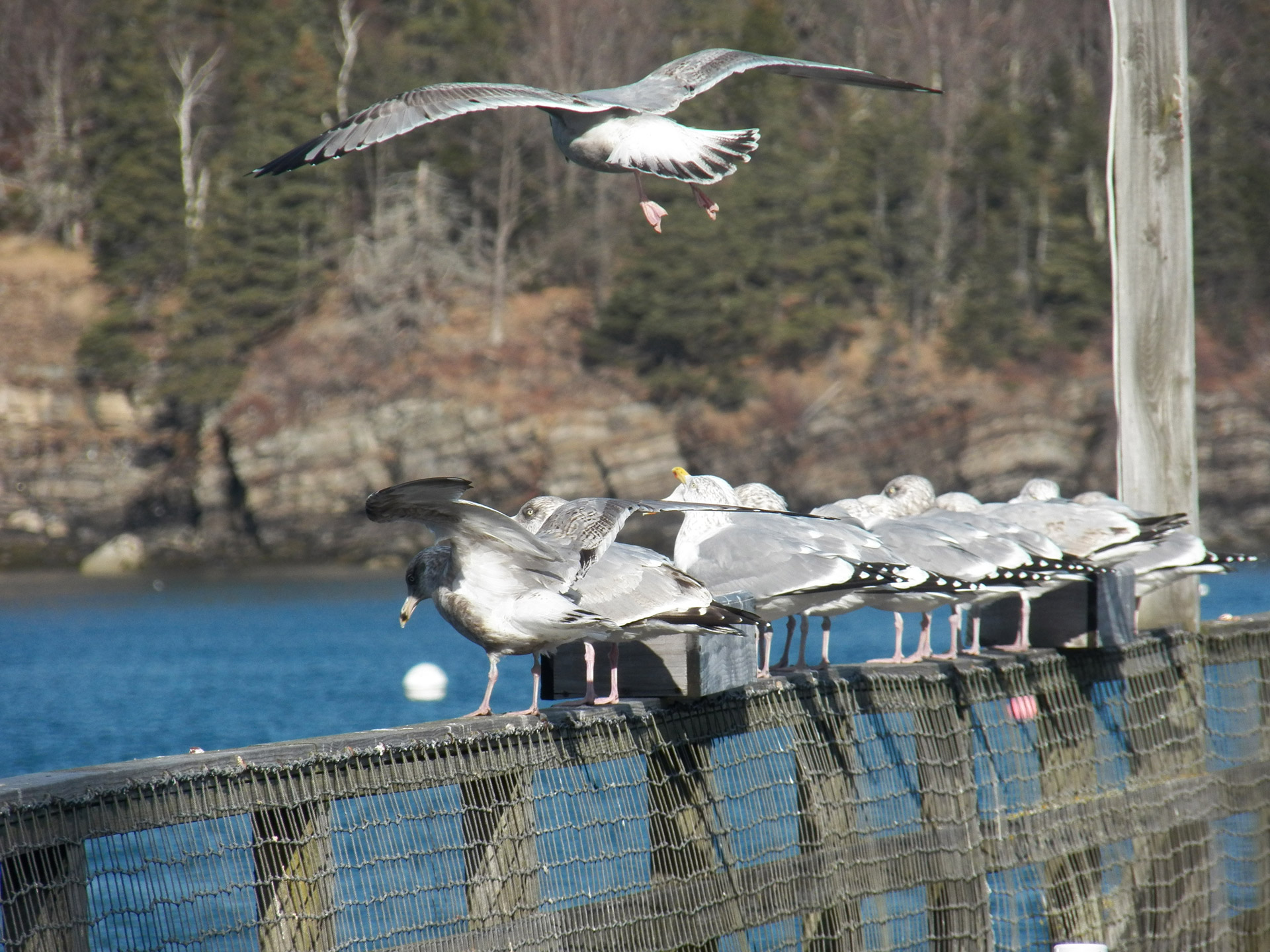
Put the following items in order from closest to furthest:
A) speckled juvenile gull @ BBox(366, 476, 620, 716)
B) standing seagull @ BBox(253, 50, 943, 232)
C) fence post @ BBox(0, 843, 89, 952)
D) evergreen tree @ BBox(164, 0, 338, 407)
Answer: fence post @ BBox(0, 843, 89, 952) → speckled juvenile gull @ BBox(366, 476, 620, 716) → standing seagull @ BBox(253, 50, 943, 232) → evergreen tree @ BBox(164, 0, 338, 407)

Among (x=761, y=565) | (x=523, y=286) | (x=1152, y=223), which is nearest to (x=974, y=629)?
(x=761, y=565)

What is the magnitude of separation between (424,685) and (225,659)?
685 centimetres

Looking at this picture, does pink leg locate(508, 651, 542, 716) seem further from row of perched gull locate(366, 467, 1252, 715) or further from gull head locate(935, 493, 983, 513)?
gull head locate(935, 493, 983, 513)

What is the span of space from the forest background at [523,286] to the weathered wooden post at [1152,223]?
4335 centimetres

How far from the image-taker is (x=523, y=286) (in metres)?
58.8

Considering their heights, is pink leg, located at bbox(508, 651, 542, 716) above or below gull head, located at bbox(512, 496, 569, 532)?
below

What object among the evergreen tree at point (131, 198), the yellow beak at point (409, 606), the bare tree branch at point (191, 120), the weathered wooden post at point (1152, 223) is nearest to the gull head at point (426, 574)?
the yellow beak at point (409, 606)

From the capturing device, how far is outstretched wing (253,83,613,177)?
4887 mm

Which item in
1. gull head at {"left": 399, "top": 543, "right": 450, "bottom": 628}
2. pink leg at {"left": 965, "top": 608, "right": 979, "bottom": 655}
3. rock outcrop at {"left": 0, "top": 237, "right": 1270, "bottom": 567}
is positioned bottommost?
rock outcrop at {"left": 0, "top": 237, "right": 1270, "bottom": 567}

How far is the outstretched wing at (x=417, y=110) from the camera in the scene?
4.89 metres

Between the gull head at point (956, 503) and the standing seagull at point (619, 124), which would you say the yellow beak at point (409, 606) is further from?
the gull head at point (956, 503)

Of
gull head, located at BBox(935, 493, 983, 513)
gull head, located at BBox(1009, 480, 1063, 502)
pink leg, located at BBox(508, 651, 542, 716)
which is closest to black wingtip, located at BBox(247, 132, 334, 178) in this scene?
pink leg, located at BBox(508, 651, 542, 716)

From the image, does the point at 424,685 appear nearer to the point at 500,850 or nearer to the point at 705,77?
the point at 705,77

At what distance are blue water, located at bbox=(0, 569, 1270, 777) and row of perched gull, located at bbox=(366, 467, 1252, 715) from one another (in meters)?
9.87
